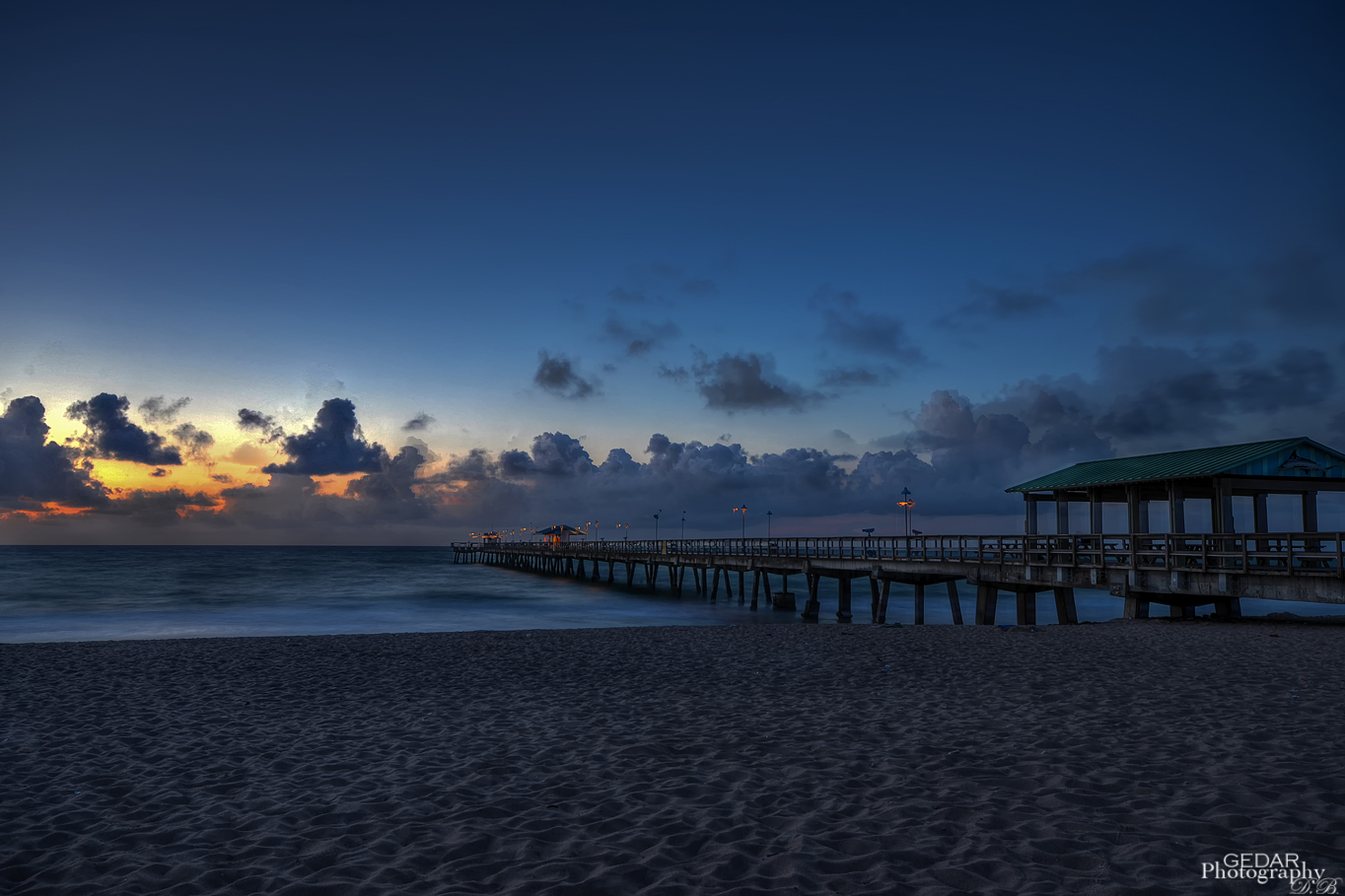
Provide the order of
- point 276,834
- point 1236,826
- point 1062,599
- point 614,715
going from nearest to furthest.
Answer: point 1236,826 → point 276,834 → point 614,715 → point 1062,599

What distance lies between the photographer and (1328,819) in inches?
212

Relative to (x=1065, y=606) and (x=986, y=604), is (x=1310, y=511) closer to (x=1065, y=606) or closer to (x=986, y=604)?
(x=1065, y=606)

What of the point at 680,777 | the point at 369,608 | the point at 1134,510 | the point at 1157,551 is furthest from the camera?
the point at 369,608

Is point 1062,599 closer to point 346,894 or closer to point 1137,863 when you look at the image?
point 1137,863

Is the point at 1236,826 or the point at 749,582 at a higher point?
the point at 1236,826

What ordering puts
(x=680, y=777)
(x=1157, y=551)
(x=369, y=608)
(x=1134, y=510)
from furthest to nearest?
(x=369, y=608) → (x=1134, y=510) → (x=1157, y=551) → (x=680, y=777)

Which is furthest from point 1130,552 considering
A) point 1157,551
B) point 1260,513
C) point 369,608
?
point 369,608

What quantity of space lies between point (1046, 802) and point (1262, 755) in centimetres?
269

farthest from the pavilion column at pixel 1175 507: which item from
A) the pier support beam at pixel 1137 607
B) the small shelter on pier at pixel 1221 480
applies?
the pier support beam at pixel 1137 607

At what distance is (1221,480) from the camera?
71.5 feet

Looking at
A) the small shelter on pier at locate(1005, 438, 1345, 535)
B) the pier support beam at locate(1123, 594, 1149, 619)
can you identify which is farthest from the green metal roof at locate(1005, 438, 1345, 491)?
the pier support beam at locate(1123, 594, 1149, 619)

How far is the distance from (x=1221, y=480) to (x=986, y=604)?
742 cm

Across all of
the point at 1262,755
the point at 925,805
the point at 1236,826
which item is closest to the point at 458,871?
the point at 925,805

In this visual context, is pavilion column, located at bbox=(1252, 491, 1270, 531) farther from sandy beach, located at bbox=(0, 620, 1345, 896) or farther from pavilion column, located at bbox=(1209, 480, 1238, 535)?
sandy beach, located at bbox=(0, 620, 1345, 896)
